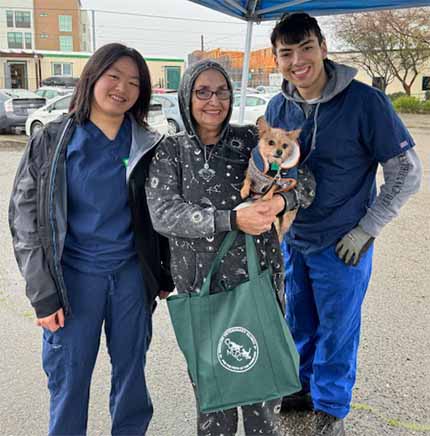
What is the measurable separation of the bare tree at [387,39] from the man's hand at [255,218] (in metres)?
28.1

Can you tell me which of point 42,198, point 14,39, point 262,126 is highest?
point 14,39

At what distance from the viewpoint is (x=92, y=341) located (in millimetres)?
2211

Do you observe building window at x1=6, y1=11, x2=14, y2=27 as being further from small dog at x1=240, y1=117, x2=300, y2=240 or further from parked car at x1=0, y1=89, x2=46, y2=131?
small dog at x1=240, y1=117, x2=300, y2=240

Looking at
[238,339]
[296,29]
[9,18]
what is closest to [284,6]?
[296,29]

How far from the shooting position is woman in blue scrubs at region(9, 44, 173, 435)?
6.72 feet

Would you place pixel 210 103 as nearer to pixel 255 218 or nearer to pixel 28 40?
pixel 255 218

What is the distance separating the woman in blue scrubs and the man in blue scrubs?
2.41ft

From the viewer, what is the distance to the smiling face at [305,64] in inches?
90.4

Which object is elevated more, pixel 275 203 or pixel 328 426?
pixel 275 203

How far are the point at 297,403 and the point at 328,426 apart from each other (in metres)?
0.28

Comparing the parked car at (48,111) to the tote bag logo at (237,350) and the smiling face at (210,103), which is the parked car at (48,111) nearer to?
the smiling face at (210,103)

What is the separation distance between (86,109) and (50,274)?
0.73m

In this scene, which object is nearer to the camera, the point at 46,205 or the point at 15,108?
the point at 46,205

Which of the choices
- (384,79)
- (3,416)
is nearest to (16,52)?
(384,79)
